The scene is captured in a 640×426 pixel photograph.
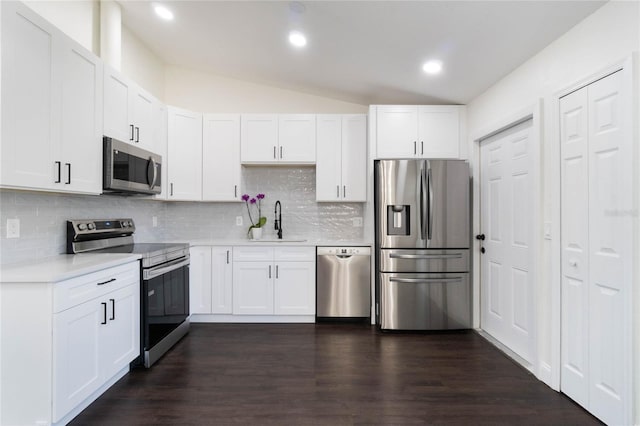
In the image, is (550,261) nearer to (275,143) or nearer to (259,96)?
(275,143)

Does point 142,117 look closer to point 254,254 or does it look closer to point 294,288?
point 254,254

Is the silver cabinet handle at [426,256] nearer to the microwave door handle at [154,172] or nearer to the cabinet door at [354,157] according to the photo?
the cabinet door at [354,157]

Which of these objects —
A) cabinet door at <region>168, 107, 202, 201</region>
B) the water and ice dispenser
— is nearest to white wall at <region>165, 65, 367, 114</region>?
cabinet door at <region>168, 107, 202, 201</region>

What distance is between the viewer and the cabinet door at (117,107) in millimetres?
2562

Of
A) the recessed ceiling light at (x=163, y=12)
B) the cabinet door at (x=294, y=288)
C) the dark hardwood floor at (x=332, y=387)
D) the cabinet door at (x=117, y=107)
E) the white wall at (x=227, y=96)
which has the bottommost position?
the dark hardwood floor at (x=332, y=387)

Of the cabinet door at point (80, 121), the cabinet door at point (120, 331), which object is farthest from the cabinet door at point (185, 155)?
the cabinet door at point (120, 331)

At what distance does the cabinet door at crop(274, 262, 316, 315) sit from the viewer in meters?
3.66

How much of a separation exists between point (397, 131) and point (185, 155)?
2497mm

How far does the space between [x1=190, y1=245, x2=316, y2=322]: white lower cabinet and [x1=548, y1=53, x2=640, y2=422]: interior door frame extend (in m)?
2.24

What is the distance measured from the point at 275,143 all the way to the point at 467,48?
7.33 ft

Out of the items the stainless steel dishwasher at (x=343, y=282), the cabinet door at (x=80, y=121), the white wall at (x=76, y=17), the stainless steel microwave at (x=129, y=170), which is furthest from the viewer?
the stainless steel dishwasher at (x=343, y=282)

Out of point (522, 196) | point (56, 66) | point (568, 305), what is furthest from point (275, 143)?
point (568, 305)

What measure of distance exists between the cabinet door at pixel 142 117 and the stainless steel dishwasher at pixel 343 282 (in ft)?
6.96

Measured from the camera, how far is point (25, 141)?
1.83 meters
